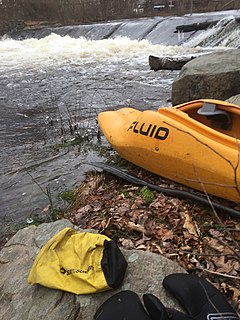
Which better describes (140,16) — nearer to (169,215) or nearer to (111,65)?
(111,65)

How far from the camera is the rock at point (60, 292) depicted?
186 centimetres

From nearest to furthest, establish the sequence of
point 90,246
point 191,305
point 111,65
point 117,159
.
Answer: point 191,305, point 90,246, point 117,159, point 111,65

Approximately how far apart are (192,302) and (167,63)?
24.5 feet

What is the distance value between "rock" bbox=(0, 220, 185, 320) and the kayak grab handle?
147 cm

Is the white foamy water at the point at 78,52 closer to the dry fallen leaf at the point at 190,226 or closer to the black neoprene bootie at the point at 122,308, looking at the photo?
the dry fallen leaf at the point at 190,226

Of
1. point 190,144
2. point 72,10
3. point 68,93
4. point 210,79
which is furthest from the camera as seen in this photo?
point 72,10

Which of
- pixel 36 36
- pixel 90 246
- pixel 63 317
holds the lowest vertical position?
pixel 36 36

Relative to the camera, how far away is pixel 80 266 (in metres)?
2.01

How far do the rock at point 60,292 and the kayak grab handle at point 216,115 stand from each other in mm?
1473

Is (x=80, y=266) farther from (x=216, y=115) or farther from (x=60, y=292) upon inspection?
(x=216, y=115)

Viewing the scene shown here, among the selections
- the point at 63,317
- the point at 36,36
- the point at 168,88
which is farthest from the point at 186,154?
the point at 36,36

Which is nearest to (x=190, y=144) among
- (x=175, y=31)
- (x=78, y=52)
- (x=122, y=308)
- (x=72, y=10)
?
(x=122, y=308)

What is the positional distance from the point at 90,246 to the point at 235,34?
11.1 metres

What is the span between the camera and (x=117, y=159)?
13.0 ft
